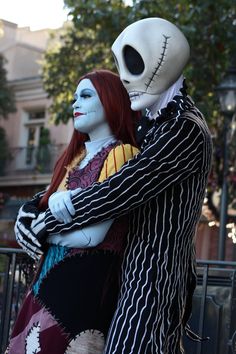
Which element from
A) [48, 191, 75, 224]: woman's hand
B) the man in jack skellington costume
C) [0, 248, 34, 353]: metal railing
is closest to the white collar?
the man in jack skellington costume

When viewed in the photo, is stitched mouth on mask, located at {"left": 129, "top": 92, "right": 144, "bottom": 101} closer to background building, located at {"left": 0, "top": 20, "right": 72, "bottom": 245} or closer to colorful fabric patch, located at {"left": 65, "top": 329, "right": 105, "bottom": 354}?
colorful fabric patch, located at {"left": 65, "top": 329, "right": 105, "bottom": 354}

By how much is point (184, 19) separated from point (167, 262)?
32.3 ft

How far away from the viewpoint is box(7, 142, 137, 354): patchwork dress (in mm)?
2301

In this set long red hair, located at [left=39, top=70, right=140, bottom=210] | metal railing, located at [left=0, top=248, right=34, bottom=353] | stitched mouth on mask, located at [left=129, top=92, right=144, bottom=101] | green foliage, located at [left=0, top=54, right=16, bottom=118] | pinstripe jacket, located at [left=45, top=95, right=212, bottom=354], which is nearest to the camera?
pinstripe jacket, located at [left=45, top=95, right=212, bottom=354]

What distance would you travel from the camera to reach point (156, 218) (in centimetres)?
228

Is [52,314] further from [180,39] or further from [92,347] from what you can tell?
[180,39]

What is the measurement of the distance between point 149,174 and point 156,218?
0.14 m

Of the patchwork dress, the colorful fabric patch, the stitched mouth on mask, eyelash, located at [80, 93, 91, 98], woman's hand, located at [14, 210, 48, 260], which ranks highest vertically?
eyelash, located at [80, 93, 91, 98]

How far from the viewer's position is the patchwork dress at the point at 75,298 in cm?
230

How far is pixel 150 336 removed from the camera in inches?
86.5

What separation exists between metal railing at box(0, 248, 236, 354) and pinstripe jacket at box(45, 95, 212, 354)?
4.89 ft

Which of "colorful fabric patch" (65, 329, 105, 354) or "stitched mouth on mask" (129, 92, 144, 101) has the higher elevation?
"stitched mouth on mask" (129, 92, 144, 101)

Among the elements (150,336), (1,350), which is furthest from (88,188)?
(1,350)

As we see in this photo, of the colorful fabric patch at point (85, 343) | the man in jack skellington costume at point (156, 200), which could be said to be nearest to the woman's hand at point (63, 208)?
the man in jack skellington costume at point (156, 200)
